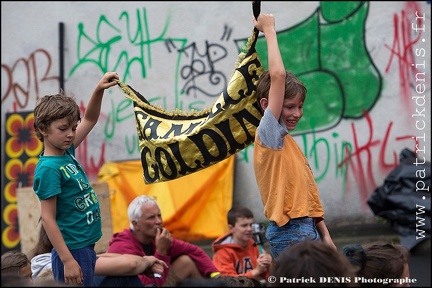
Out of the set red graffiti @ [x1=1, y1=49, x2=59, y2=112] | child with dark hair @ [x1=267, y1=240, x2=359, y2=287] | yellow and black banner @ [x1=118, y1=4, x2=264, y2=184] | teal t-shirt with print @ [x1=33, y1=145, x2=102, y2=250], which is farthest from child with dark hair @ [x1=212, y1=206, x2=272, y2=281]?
red graffiti @ [x1=1, y1=49, x2=59, y2=112]

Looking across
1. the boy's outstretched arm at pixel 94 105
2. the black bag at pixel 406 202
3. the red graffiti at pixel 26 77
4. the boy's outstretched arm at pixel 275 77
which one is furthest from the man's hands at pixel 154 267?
the red graffiti at pixel 26 77

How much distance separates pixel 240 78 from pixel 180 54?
566 centimetres

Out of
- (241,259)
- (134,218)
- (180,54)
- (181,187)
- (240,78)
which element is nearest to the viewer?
(240,78)

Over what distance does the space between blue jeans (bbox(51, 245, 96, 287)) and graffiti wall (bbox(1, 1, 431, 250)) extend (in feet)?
18.1

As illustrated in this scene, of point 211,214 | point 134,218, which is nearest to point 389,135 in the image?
point 211,214

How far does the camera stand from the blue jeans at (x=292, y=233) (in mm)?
4258

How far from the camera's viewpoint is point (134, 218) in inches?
250

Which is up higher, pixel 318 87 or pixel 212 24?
pixel 212 24

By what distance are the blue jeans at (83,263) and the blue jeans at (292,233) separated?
90 cm

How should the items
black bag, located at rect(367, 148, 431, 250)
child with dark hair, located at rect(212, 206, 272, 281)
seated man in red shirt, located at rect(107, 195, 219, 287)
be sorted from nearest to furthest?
1. seated man in red shirt, located at rect(107, 195, 219, 287)
2. child with dark hair, located at rect(212, 206, 272, 281)
3. black bag, located at rect(367, 148, 431, 250)

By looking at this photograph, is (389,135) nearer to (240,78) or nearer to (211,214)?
(211,214)

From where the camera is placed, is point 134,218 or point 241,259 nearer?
point 134,218

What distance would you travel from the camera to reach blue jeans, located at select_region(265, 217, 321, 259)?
4258mm

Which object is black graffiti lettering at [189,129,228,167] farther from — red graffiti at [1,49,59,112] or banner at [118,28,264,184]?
red graffiti at [1,49,59,112]
